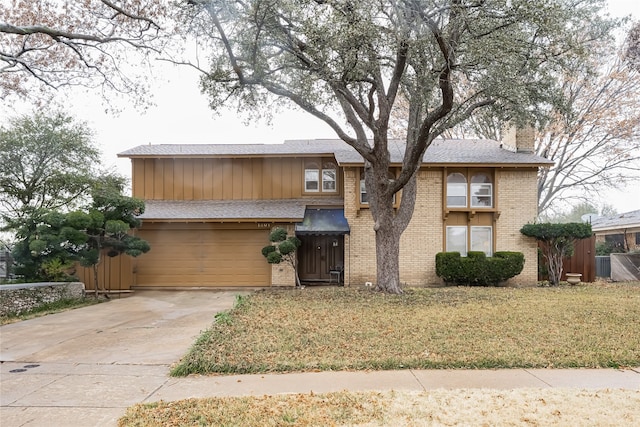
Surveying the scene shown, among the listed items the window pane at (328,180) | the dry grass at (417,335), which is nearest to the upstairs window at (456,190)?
the window pane at (328,180)

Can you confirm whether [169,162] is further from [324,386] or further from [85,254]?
[324,386]

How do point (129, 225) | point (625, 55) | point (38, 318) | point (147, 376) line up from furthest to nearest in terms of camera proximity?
point (625, 55), point (129, 225), point (38, 318), point (147, 376)

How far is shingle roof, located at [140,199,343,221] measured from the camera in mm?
16625

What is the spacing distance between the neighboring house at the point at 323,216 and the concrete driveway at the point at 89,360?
4.80 m

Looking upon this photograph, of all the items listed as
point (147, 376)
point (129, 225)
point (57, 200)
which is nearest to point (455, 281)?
point (129, 225)

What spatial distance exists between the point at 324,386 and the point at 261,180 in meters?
13.9

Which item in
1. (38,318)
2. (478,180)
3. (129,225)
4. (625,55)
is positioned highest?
(625,55)

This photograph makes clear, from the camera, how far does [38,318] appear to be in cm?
1089

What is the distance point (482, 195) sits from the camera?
1709cm

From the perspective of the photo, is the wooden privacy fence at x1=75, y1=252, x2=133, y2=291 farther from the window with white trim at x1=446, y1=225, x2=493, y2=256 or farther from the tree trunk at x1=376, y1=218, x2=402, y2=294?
the window with white trim at x1=446, y1=225, x2=493, y2=256

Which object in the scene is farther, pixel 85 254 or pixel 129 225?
pixel 129 225

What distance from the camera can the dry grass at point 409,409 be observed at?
4230 millimetres

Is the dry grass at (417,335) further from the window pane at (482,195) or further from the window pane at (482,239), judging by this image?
the window pane at (482,195)

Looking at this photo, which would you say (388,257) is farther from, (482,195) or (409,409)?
(409,409)
